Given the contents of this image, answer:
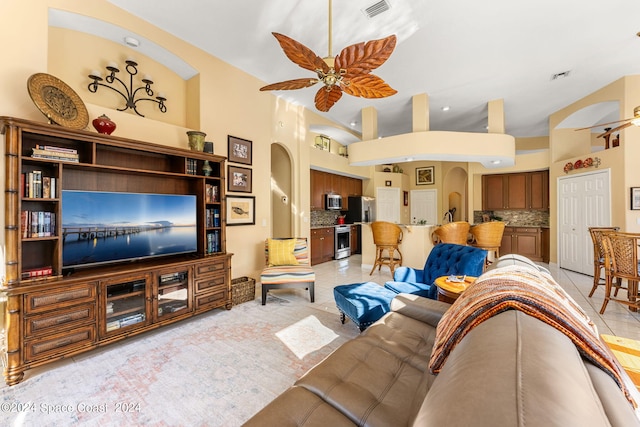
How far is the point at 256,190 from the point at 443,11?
10.7 feet

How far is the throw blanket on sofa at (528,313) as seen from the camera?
2.54 ft

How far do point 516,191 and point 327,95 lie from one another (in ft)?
21.9

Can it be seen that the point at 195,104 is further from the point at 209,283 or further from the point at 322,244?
the point at 322,244

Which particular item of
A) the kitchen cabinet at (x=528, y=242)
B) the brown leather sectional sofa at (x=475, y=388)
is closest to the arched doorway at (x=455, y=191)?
the kitchen cabinet at (x=528, y=242)

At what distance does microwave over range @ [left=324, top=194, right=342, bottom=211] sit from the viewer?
267 inches

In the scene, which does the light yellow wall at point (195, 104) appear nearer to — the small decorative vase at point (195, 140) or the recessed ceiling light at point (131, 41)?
the recessed ceiling light at point (131, 41)

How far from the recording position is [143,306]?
2.58 meters

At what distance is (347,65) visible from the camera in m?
2.12

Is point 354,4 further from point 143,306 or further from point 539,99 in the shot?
point 539,99

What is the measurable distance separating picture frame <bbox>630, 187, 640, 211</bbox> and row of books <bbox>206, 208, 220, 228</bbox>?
249 inches

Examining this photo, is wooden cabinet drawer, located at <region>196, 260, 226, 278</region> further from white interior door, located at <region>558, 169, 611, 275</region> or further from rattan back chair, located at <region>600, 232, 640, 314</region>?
white interior door, located at <region>558, 169, 611, 275</region>

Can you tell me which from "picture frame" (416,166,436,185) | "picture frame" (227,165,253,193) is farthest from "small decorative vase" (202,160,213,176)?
"picture frame" (416,166,436,185)

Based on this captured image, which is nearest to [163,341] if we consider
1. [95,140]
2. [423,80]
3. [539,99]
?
[95,140]

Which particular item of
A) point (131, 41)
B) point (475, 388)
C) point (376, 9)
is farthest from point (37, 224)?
point (376, 9)
